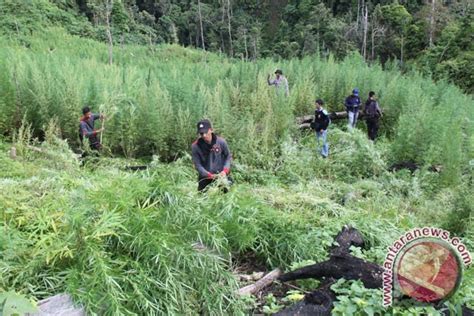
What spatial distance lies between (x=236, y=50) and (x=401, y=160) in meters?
28.0

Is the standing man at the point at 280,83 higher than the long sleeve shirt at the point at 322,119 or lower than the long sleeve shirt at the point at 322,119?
higher

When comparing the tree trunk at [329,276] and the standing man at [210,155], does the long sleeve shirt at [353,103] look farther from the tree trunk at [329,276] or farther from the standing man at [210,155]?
the tree trunk at [329,276]

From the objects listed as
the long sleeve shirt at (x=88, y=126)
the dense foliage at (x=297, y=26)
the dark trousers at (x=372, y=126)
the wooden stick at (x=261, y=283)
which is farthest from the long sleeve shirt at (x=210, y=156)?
the dense foliage at (x=297, y=26)

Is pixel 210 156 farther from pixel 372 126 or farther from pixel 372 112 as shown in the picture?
pixel 372 126

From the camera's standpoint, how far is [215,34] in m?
37.3

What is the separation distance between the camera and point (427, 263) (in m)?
1.92

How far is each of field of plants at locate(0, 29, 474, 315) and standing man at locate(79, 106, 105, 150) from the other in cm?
22

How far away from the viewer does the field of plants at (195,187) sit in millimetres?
2494

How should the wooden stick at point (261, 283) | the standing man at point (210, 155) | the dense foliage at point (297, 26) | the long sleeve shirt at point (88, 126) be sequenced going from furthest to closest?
the dense foliage at point (297, 26)
the long sleeve shirt at point (88, 126)
the standing man at point (210, 155)
the wooden stick at point (261, 283)

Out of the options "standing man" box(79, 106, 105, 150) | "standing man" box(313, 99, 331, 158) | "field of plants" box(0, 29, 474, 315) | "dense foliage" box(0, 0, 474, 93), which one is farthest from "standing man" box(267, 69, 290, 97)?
"dense foliage" box(0, 0, 474, 93)

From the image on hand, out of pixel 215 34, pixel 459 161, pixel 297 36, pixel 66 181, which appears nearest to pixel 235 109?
pixel 459 161

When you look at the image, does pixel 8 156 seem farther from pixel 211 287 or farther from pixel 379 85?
pixel 379 85

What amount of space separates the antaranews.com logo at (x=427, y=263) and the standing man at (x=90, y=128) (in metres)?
5.54

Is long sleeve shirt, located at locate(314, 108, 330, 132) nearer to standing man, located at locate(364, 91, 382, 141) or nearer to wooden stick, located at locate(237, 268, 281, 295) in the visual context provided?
standing man, located at locate(364, 91, 382, 141)
